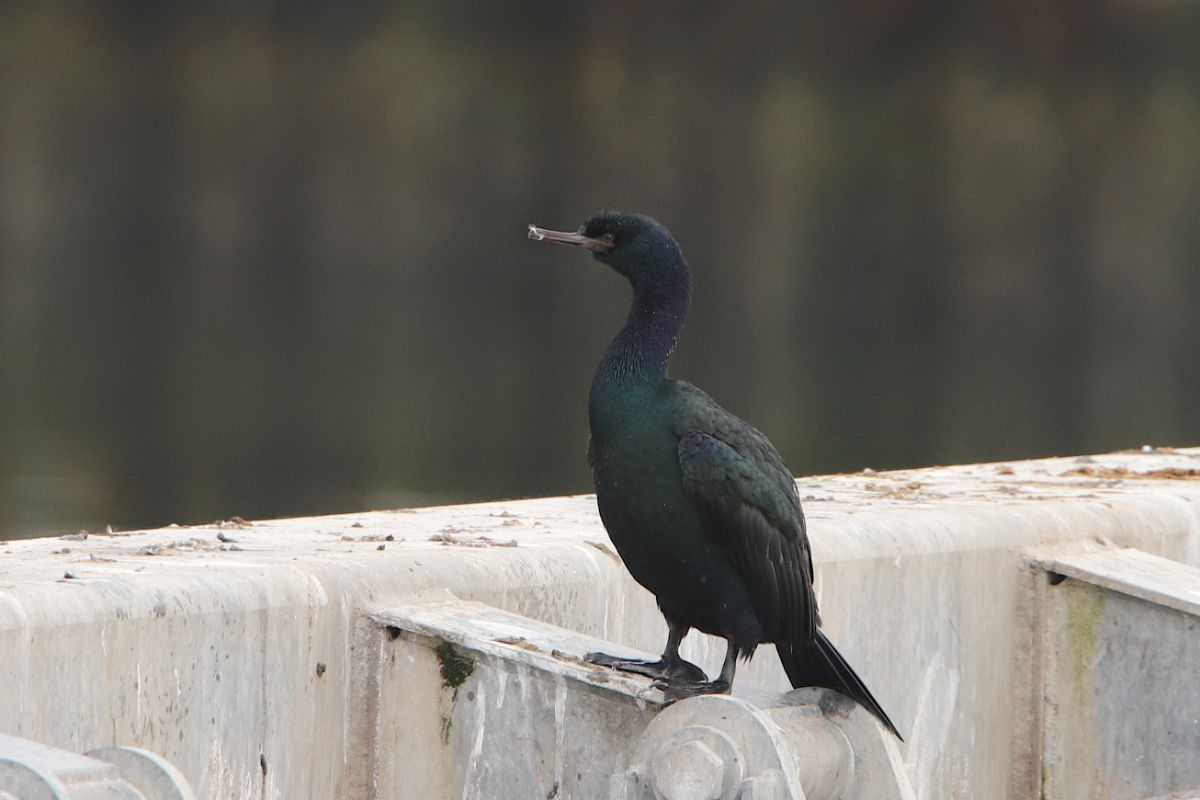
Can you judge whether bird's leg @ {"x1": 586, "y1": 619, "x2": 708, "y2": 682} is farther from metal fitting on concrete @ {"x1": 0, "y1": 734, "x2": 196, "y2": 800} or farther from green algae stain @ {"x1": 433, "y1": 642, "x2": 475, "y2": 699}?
metal fitting on concrete @ {"x1": 0, "y1": 734, "x2": 196, "y2": 800}

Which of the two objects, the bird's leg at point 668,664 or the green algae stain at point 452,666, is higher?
the bird's leg at point 668,664

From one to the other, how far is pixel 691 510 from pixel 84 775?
1.52 m

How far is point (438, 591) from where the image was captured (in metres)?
4.87

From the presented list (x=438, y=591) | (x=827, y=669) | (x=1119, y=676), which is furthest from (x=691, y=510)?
(x=1119, y=676)

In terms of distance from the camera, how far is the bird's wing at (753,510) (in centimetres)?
395

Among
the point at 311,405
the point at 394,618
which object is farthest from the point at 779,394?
the point at 394,618

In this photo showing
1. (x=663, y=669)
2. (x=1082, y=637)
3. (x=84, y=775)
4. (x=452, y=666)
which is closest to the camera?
(x=84, y=775)

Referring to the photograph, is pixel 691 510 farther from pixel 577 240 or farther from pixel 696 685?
pixel 577 240

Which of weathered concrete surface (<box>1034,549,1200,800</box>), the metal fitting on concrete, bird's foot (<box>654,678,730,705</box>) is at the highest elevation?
the metal fitting on concrete

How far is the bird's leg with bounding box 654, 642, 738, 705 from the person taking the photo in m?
4.02

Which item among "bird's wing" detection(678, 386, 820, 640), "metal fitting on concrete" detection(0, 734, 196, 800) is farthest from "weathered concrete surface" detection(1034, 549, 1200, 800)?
"metal fitting on concrete" detection(0, 734, 196, 800)

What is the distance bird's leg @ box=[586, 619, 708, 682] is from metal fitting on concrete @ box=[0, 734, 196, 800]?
1.42m

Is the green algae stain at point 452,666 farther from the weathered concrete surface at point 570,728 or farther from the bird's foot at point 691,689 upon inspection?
the bird's foot at point 691,689

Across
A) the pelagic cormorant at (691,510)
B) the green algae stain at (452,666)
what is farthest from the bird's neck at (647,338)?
the green algae stain at (452,666)
